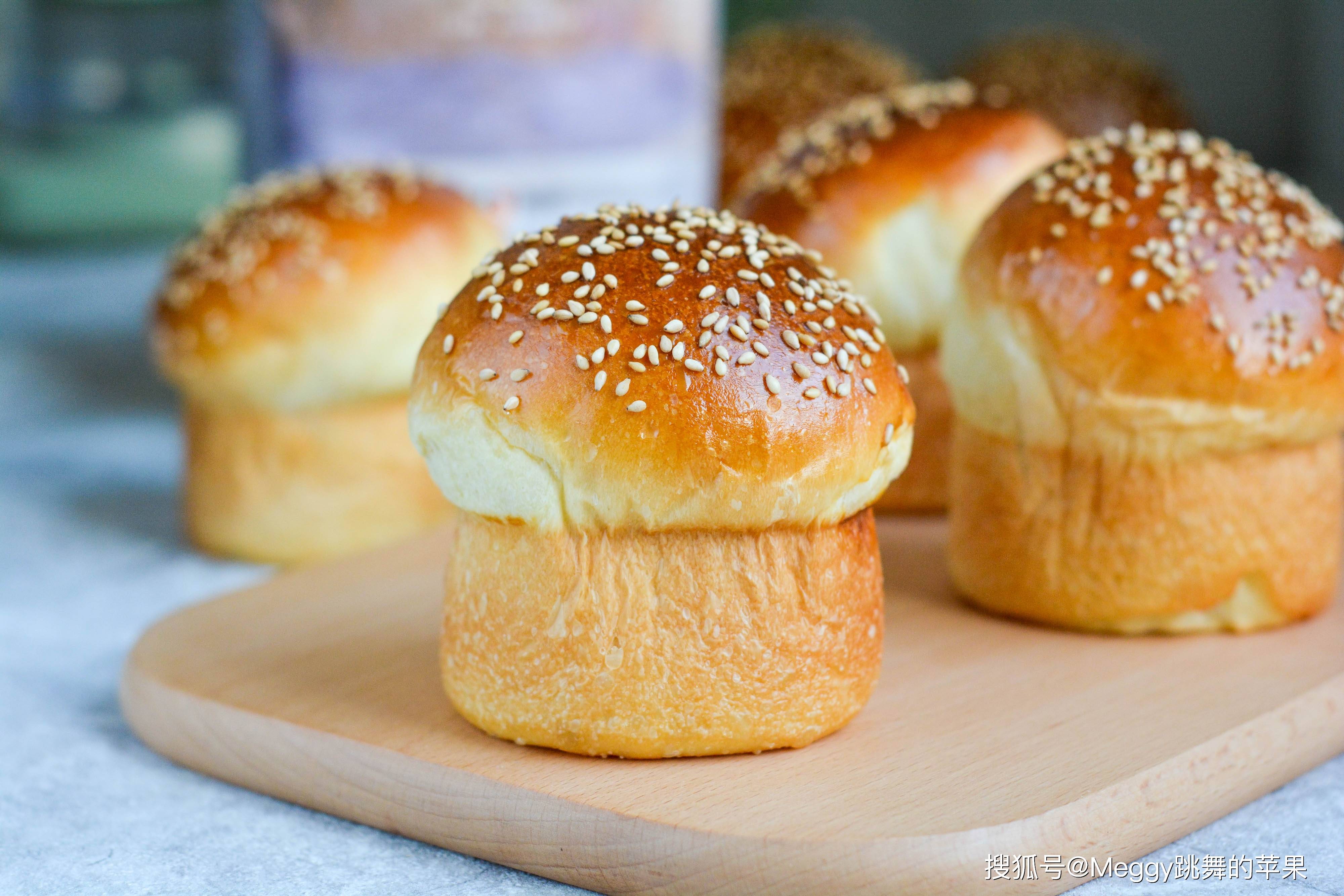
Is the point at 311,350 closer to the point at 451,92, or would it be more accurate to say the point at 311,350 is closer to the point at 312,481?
the point at 312,481

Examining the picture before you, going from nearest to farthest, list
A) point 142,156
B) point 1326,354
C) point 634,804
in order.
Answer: point 634,804 < point 1326,354 < point 142,156

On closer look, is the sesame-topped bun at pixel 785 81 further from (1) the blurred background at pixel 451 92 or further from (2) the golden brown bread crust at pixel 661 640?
(2) the golden brown bread crust at pixel 661 640

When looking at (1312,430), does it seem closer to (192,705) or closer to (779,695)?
(779,695)

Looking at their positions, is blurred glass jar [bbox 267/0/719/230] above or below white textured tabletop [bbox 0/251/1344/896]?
above

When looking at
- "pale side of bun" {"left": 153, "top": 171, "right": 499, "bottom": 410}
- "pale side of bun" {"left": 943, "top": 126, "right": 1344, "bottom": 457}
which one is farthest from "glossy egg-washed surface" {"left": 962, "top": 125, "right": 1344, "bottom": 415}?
"pale side of bun" {"left": 153, "top": 171, "right": 499, "bottom": 410}

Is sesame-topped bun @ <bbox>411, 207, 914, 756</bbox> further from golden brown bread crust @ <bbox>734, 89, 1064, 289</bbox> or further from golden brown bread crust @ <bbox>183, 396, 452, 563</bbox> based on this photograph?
golden brown bread crust @ <bbox>183, 396, 452, 563</bbox>

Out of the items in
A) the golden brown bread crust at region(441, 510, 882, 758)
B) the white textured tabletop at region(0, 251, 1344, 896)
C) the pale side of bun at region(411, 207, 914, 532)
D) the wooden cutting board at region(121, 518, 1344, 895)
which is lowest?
the white textured tabletop at region(0, 251, 1344, 896)

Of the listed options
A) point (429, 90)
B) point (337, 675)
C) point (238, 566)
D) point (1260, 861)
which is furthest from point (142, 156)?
point (1260, 861)
